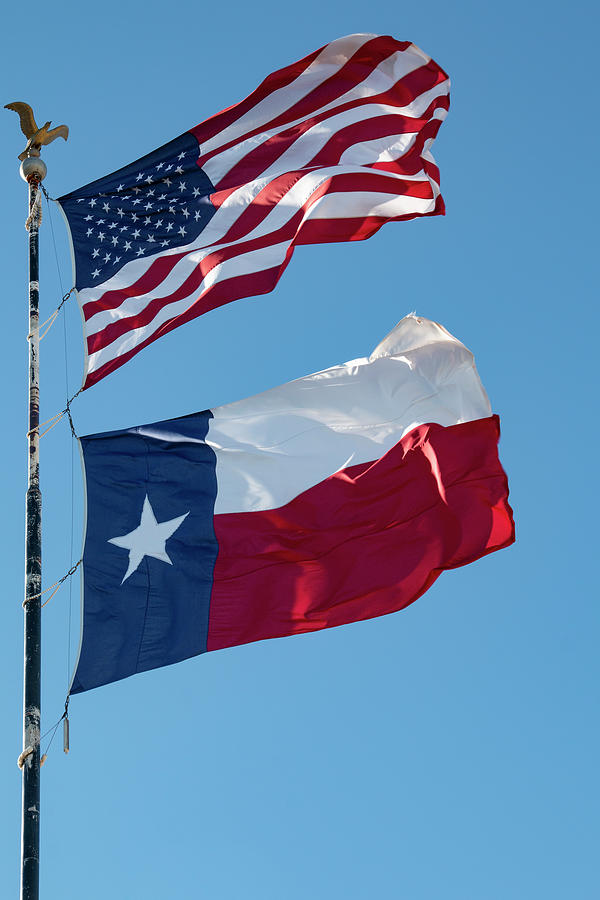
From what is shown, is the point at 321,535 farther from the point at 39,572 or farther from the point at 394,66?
the point at 394,66

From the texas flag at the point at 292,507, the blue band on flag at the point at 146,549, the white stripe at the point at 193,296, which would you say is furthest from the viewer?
the white stripe at the point at 193,296

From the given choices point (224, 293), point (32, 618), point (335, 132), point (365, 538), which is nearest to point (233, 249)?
point (224, 293)

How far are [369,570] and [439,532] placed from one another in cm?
114

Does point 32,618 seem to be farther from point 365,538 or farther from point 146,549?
point 365,538

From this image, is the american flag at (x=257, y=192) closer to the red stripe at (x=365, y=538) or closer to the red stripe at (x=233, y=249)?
the red stripe at (x=233, y=249)

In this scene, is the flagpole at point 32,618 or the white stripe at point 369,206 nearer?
the flagpole at point 32,618

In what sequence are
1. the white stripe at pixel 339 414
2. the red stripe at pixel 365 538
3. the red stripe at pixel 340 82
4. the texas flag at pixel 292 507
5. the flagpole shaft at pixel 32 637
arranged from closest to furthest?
the flagpole shaft at pixel 32 637, the texas flag at pixel 292 507, the red stripe at pixel 365 538, the white stripe at pixel 339 414, the red stripe at pixel 340 82

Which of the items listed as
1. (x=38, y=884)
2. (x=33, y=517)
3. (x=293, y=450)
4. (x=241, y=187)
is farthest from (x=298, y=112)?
(x=38, y=884)

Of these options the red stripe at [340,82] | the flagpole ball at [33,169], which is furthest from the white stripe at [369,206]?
the flagpole ball at [33,169]

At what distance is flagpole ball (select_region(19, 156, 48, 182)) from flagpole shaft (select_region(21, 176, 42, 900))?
1372 mm

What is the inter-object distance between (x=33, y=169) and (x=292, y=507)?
→ 5.12m

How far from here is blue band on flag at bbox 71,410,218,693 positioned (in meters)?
14.0

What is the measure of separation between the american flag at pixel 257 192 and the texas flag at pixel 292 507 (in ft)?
4.85

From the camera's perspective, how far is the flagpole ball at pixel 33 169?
622 inches
